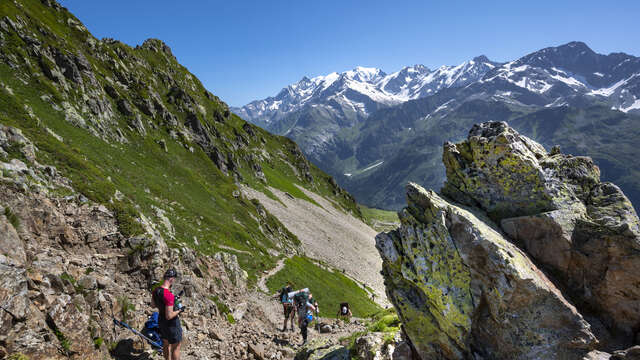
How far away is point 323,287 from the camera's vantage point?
163ft

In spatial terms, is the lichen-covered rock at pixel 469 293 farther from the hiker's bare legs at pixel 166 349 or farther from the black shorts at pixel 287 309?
the black shorts at pixel 287 309

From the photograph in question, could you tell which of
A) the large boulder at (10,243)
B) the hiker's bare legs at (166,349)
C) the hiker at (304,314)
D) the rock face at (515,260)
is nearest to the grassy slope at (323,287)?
the hiker at (304,314)

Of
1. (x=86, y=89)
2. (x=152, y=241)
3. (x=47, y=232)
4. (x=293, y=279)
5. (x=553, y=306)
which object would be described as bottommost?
(x=293, y=279)

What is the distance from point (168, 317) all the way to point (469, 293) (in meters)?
11.2

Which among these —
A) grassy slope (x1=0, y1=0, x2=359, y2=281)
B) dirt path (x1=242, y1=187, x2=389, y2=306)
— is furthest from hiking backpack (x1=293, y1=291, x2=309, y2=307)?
dirt path (x1=242, y1=187, x2=389, y2=306)

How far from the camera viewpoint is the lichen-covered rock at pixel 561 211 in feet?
33.7

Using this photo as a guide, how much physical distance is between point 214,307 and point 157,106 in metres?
74.7

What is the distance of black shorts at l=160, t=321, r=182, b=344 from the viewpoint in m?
12.0

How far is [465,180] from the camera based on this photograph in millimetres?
14414

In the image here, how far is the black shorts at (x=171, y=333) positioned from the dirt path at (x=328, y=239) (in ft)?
186

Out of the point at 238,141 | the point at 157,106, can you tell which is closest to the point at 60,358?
the point at 157,106

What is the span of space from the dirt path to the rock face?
5498 cm

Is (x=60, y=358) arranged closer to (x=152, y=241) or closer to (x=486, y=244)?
(x=152, y=241)

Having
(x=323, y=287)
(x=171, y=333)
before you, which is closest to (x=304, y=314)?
(x=171, y=333)
